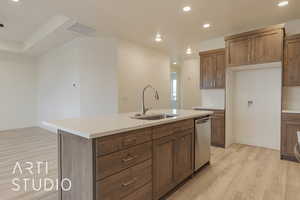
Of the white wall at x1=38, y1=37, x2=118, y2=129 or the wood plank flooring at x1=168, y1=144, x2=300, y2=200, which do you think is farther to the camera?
the white wall at x1=38, y1=37, x2=118, y2=129

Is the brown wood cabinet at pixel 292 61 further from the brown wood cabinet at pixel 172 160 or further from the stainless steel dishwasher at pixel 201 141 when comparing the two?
the brown wood cabinet at pixel 172 160

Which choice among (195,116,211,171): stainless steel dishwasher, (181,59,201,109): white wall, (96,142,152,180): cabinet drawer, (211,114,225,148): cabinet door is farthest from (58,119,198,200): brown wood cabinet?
(181,59,201,109): white wall

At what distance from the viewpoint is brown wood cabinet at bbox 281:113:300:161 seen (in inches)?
122

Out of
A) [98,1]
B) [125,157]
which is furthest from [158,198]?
[98,1]

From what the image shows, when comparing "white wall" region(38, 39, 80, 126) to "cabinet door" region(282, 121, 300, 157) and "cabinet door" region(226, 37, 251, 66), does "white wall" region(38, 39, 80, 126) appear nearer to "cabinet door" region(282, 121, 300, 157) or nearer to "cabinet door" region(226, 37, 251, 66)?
"cabinet door" region(226, 37, 251, 66)

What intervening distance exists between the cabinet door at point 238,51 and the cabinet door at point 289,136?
1.43 metres

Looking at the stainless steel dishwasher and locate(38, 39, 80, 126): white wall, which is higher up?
locate(38, 39, 80, 126): white wall

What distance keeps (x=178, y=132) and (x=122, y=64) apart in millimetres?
2891

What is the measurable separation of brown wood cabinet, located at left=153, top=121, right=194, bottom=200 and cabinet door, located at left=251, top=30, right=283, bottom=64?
2235mm

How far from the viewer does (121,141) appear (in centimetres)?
158

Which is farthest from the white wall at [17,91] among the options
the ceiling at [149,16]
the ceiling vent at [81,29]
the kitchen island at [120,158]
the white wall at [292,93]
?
the white wall at [292,93]

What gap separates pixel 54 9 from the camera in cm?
332

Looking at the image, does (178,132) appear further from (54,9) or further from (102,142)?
(54,9)

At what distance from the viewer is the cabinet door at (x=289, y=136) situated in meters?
3.10
